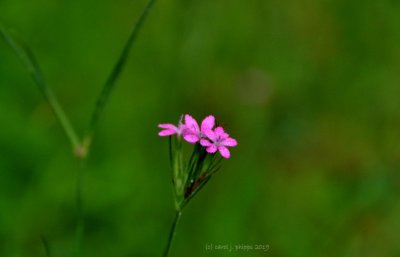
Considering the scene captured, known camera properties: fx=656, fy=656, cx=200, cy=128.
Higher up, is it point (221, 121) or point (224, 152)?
point (221, 121)

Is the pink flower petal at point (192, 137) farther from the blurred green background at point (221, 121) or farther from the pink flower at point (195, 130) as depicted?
the blurred green background at point (221, 121)

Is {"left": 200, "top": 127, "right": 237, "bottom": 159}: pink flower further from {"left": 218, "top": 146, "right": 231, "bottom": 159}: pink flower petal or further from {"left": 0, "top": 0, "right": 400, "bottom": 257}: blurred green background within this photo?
{"left": 0, "top": 0, "right": 400, "bottom": 257}: blurred green background

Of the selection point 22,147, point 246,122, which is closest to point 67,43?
point 22,147

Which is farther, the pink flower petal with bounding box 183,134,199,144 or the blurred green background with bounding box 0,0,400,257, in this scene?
the blurred green background with bounding box 0,0,400,257

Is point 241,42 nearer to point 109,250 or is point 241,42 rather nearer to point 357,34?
point 357,34

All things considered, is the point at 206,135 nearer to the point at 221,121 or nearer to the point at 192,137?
A: the point at 192,137

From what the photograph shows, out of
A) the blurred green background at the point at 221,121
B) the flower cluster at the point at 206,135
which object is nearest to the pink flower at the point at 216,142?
the flower cluster at the point at 206,135

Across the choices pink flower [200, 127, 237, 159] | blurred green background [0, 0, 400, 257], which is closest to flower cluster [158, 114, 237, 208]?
pink flower [200, 127, 237, 159]

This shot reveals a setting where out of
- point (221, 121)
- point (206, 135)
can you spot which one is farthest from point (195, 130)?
point (221, 121)

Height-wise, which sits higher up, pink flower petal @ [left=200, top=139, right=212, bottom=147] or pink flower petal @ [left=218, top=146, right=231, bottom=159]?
pink flower petal @ [left=200, top=139, right=212, bottom=147]
